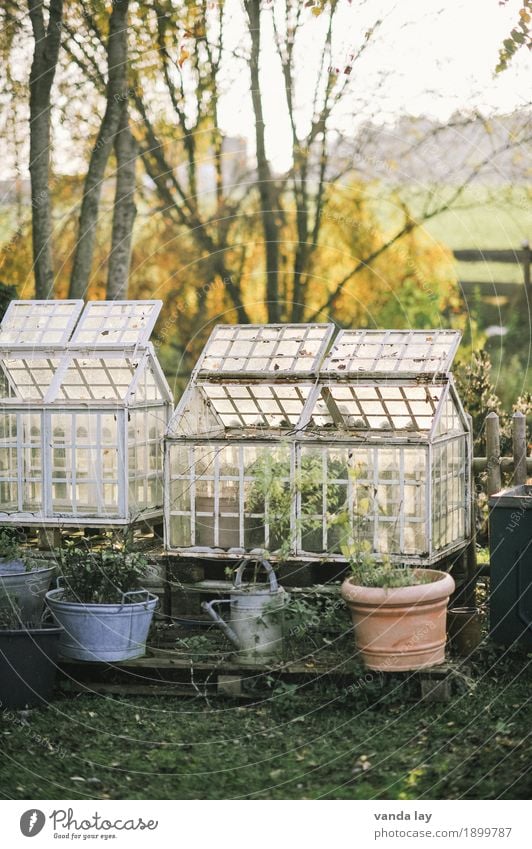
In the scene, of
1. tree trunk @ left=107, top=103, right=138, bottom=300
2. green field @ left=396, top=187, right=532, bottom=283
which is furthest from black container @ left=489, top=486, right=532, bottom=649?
green field @ left=396, top=187, right=532, bottom=283

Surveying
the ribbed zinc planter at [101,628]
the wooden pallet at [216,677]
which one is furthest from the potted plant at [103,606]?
the wooden pallet at [216,677]

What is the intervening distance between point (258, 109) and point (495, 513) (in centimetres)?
772

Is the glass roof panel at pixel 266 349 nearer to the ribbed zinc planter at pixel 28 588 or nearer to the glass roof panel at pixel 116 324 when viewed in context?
the glass roof panel at pixel 116 324

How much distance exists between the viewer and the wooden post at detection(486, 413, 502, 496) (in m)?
6.79

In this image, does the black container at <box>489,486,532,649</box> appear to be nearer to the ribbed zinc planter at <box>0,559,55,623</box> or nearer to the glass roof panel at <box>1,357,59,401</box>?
the ribbed zinc planter at <box>0,559,55,623</box>

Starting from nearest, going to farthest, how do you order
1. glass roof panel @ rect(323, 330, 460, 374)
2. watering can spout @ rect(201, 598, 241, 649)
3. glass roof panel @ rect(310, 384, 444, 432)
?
watering can spout @ rect(201, 598, 241, 649)
glass roof panel @ rect(323, 330, 460, 374)
glass roof panel @ rect(310, 384, 444, 432)

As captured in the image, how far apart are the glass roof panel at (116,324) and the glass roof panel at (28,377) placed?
0.42 metres

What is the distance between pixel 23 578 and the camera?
600 cm

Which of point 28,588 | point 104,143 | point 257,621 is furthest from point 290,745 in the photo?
point 104,143

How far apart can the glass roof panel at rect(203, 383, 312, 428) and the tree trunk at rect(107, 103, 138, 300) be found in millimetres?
3155

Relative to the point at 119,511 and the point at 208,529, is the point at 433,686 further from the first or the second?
the point at 119,511

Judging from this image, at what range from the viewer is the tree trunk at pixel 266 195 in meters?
11.5
